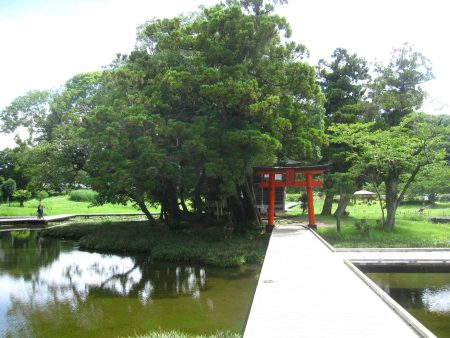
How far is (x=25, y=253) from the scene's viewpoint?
19.2 m

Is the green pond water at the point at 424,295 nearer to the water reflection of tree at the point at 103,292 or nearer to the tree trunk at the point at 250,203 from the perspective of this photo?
the water reflection of tree at the point at 103,292

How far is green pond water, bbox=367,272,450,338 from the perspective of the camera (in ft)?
32.1

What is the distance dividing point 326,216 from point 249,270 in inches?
571

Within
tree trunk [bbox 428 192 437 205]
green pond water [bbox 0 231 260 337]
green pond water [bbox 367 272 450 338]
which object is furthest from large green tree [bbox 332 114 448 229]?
tree trunk [bbox 428 192 437 205]

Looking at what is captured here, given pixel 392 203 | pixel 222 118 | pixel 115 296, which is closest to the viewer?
pixel 115 296

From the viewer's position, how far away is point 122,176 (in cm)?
1494

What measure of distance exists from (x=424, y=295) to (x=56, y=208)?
33.3m

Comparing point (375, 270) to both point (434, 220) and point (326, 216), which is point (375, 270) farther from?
point (434, 220)

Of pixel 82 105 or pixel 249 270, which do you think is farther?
pixel 82 105

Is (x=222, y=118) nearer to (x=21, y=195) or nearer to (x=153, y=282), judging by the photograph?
(x=153, y=282)

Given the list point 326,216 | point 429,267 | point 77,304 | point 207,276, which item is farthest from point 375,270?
point 326,216

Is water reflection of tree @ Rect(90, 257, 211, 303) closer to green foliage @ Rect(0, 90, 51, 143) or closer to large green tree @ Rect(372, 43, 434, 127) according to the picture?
large green tree @ Rect(372, 43, 434, 127)

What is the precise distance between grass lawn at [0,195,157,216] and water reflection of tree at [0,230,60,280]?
8311mm

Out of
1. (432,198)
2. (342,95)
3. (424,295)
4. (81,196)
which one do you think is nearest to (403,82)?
(342,95)
